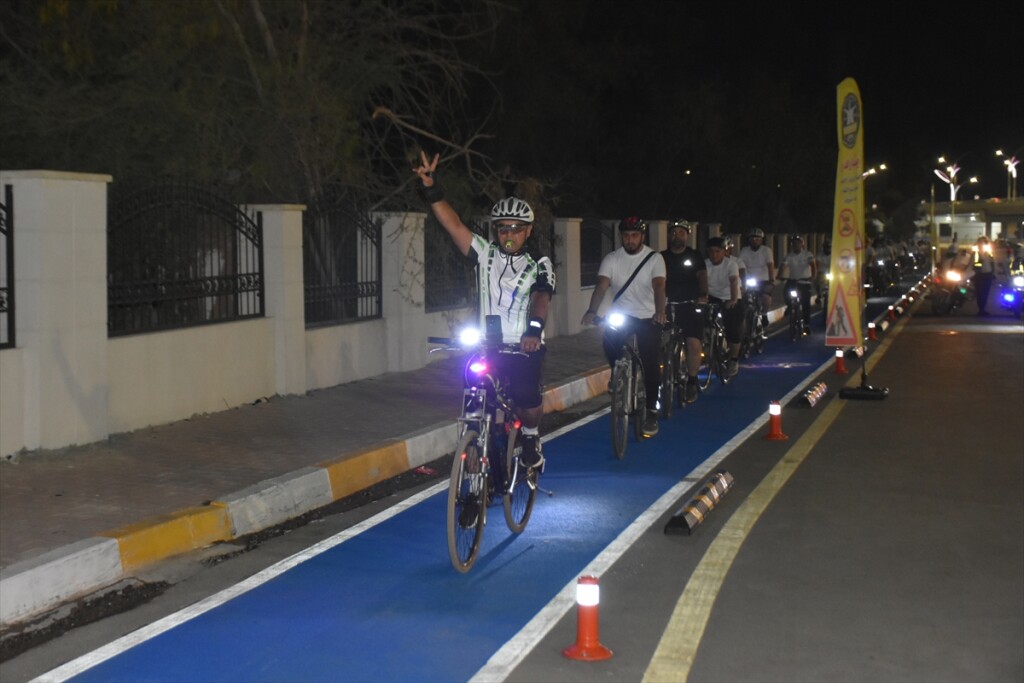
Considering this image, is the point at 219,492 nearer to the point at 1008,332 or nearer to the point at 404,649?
the point at 404,649

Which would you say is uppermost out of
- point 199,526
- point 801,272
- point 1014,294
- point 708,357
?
point 801,272

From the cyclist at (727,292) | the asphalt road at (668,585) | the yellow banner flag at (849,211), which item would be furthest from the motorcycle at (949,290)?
the asphalt road at (668,585)

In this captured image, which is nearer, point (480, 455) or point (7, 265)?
point (480, 455)

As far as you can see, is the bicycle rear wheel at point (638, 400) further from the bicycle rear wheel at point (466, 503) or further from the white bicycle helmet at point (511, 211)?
the bicycle rear wheel at point (466, 503)

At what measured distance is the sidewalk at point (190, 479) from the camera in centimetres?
693

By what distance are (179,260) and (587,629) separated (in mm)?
7535

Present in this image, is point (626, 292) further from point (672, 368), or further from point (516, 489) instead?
point (516, 489)

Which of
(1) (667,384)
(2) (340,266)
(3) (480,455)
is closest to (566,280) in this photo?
(2) (340,266)

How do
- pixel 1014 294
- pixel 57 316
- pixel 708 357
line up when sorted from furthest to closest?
1. pixel 1014 294
2. pixel 708 357
3. pixel 57 316

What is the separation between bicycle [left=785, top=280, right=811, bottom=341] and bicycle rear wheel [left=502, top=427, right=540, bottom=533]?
1605cm

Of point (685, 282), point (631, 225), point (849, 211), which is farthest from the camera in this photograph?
point (849, 211)

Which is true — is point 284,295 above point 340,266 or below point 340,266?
below

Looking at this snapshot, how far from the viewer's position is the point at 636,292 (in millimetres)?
11344

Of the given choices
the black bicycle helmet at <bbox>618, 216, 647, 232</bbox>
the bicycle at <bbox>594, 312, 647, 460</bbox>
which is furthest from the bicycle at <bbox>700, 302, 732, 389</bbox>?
the black bicycle helmet at <bbox>618, 216, 647, 232</bbox>
